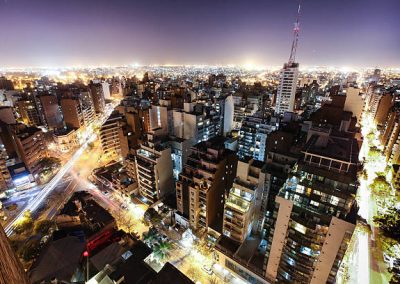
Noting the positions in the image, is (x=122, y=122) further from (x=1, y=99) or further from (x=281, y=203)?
(x=1, y=99)

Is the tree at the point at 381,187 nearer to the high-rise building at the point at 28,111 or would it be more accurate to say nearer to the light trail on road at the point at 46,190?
the light trail on road at the point at 46,190

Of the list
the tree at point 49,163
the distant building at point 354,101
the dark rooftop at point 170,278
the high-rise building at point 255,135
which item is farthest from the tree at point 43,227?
the distant building at point 354,101

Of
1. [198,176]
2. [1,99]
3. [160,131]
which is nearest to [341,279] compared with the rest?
[198,176]

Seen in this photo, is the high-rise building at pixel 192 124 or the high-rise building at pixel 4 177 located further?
the high-rise building at pixel 192 124

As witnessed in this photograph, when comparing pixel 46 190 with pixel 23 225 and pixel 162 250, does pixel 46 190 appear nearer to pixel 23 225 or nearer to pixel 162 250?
pixel 23 225

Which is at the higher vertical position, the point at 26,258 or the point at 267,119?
the point at 267,119
